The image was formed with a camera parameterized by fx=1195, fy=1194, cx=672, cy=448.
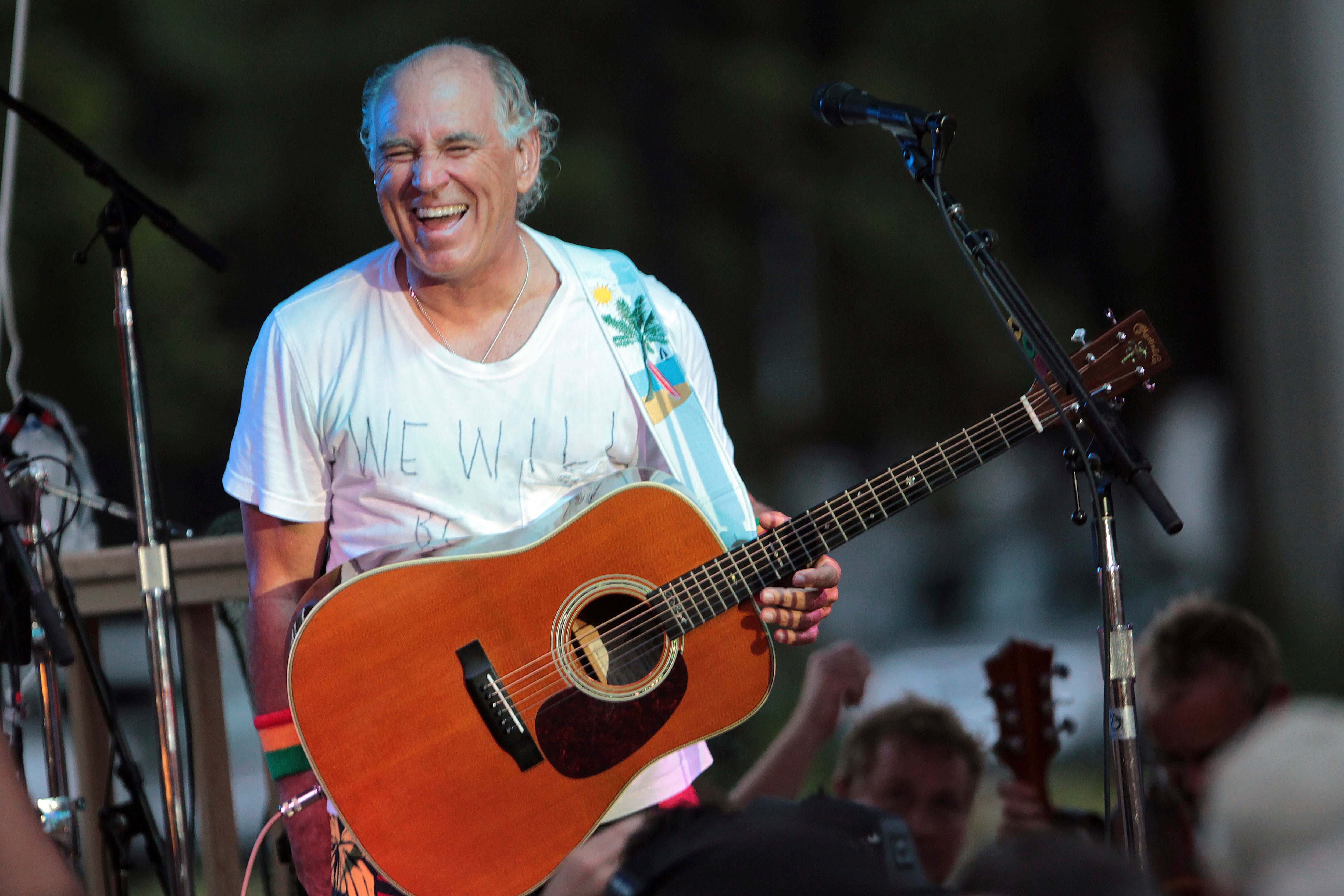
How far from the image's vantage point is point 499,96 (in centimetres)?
205

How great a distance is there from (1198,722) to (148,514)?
2222 mm

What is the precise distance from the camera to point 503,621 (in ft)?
6.19

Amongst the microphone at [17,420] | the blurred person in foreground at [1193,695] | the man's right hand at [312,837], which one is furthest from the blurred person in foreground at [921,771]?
the microphone at [17,420]

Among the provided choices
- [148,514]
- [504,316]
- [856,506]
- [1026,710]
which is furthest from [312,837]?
[1026,710]

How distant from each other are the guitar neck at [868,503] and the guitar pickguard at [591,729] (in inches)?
9.0

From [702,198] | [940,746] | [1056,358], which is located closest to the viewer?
[1056,358]

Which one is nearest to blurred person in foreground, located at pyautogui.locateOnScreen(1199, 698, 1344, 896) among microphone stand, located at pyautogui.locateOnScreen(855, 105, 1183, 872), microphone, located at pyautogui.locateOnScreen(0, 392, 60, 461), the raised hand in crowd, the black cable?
microphone stand, located at pyautogui.locateOnScreen(855, 105, 1183, 872)

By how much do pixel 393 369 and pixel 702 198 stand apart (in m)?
2.07

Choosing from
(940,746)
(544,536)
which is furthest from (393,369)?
(940,746)

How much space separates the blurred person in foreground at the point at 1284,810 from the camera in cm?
69

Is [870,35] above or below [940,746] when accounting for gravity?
above

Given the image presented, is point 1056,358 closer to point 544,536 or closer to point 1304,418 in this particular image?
point 544,536

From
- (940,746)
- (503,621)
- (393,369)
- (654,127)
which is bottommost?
(940,746)

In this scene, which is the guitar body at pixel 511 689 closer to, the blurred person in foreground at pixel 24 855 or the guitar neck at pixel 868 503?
the guitar neck at pixel 868 503
